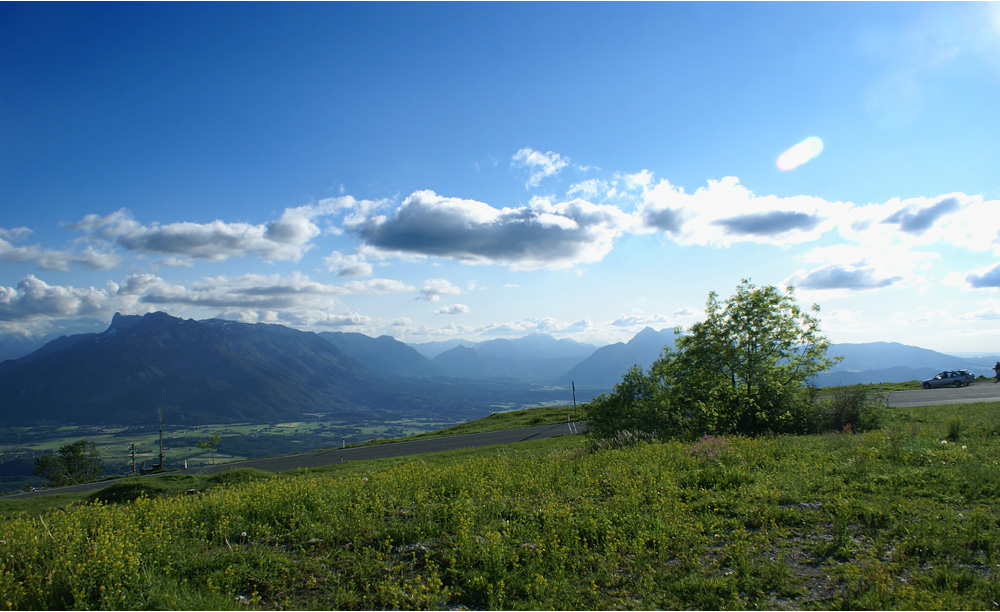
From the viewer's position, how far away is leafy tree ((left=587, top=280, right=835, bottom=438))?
22.2 metres

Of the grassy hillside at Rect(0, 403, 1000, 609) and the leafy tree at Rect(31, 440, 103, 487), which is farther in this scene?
the leafy tree at Rect(31, 440, 103, 487)

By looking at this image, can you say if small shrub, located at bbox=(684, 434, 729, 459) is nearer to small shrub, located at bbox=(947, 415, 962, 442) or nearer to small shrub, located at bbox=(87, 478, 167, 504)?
small shrub, located at bbox=(947, 415, 962, 442)

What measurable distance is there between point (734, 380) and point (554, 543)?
20.6 m

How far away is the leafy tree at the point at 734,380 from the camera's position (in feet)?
72.8

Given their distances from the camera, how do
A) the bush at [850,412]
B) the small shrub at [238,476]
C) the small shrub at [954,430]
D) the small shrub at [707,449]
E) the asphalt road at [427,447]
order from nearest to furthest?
the small shrub at [707,449] → the small shrub at [954,430] → the bush at [850,412] → the small shrub at [238,476] → the asphalt road at [427,447]

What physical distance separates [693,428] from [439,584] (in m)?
18.3

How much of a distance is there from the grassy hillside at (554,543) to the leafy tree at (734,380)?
10.2m

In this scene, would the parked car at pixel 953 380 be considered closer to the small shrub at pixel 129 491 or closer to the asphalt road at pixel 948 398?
the asphalt road at pixel 948 398

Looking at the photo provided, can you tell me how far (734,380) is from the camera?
24.3 metres

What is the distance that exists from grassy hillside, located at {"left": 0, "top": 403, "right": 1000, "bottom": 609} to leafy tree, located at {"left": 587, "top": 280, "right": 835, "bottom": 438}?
10233 mm

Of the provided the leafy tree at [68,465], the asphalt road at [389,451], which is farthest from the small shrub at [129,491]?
the leafy tree at [68,465]

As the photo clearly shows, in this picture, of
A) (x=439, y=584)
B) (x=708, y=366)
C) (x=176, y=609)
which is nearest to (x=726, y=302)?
(x=708, y=366)

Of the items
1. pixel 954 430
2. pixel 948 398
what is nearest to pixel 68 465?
pixel 954 430

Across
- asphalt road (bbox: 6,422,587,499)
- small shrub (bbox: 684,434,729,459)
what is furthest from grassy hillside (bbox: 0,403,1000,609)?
asphalt road (bbox: 6,422,587,499)
